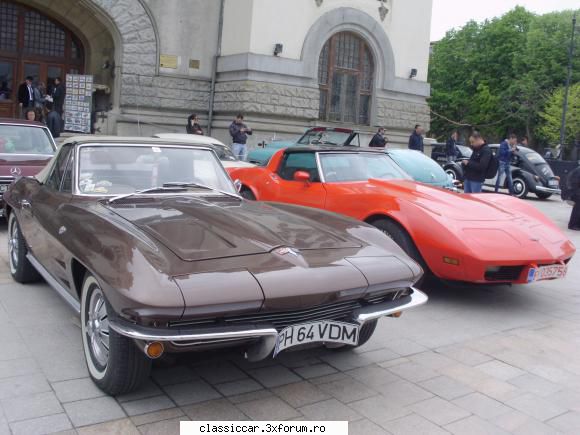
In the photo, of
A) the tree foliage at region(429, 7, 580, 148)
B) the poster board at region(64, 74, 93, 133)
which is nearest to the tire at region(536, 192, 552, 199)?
the poster board at region(64, 74, 93, 133)

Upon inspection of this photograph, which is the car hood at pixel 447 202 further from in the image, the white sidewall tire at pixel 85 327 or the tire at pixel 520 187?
the tire at pixel 520 187

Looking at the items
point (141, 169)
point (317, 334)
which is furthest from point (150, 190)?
point (317, 334)

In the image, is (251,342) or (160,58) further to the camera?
(160,58)

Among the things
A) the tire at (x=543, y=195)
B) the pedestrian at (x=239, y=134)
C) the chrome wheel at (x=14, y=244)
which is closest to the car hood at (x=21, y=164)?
the chrome wheel at (x=14, y=244)

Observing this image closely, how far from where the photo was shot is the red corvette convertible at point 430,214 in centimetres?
546

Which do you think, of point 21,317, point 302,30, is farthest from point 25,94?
point 21,317

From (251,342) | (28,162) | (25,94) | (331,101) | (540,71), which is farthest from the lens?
(540,71)

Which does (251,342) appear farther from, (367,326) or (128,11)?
(128,11)

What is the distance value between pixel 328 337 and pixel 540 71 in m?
46.9

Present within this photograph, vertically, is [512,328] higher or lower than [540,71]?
lower

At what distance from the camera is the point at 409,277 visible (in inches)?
150

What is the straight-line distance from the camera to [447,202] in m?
6.23

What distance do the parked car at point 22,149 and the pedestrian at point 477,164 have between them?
6735mm

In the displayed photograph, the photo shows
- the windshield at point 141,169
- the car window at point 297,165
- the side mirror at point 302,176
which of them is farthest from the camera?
the car window at point 297,165
